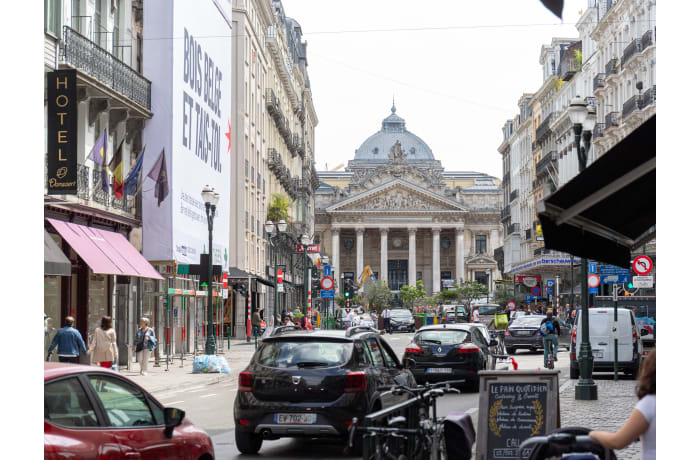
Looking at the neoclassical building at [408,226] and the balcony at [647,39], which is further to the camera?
the neoclassical building at [408,226]

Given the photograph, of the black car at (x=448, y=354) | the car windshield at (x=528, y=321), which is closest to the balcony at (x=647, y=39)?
the black car at (x=448, y=354)

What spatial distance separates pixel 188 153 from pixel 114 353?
12.8m

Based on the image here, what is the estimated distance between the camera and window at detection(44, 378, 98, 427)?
685 cm

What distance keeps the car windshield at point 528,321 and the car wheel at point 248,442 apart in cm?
2843

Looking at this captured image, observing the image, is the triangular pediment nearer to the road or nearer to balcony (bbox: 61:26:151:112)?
→ balcony (bbox: 61:26:151:112)

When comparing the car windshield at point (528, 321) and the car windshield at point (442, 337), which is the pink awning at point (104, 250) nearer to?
the car windshield at point (442, 337)

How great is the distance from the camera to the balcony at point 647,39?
2385cm

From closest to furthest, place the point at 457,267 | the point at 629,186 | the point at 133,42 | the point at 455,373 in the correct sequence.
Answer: the point at 629,186
the point at 455,373
the point at 133,42
the point at 457,267

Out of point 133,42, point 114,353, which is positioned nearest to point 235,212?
point 133,42

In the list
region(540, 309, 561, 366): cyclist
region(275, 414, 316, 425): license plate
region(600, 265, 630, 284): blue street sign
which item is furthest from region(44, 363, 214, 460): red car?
region(540, 309, 561, 366): cyclist

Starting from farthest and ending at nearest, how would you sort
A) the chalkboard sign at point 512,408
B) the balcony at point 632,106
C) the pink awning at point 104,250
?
1. the balcony at point 632,106
2. the pink awning at point 104,250
3. the chalkboard sign at point 512,408

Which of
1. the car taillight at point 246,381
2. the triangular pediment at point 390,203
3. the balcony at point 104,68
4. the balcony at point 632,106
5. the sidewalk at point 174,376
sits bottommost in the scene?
the sidewalk at point 174,376
